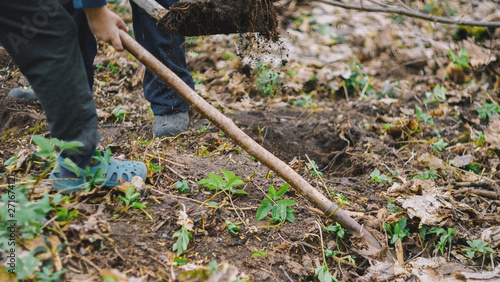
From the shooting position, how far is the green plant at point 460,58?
14.6 ft

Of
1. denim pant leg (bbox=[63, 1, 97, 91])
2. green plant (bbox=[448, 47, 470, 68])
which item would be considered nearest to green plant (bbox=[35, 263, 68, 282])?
denim pant leg (bbox=[63, 1, 97, 91])

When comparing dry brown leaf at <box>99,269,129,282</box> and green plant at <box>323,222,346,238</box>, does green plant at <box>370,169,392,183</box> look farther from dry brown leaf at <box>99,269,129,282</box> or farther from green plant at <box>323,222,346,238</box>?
dry brown leaf at <box>99,269,129,282</box>

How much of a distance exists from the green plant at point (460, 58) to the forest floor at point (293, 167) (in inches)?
0.8

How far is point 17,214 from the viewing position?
52.4 inches

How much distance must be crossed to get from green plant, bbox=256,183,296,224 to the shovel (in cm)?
114

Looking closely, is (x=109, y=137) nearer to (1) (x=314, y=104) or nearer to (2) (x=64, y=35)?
(2) (x=64, y=35)

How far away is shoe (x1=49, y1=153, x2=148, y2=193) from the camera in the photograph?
174cm

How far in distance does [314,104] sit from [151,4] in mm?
2259

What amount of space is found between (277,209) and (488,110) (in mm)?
2991

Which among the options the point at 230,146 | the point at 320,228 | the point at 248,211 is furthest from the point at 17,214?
the point at 230,146

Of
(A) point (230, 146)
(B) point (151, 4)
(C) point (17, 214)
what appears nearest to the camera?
(C) point (17, 214)

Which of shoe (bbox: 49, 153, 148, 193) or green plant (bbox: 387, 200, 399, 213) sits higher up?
shoe (bbox: 49, 153, 148, 193)

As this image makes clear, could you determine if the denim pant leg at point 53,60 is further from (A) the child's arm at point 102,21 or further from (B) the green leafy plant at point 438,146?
(B) the green leafy plant at point 438,146

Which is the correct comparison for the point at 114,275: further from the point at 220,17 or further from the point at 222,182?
the point at 220,17
